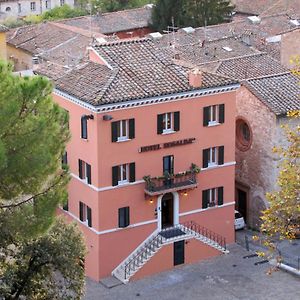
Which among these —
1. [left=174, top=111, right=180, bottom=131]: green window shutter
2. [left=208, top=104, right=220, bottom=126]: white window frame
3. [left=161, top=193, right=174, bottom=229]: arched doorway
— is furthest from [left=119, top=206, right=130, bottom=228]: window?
[left=208, top=104, right=220, bottom=126]: white window frame

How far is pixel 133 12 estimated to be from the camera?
8894 cm

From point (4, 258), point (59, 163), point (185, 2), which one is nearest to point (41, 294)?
point (4, 258)

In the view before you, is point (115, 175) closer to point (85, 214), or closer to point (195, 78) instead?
point (85, 214)

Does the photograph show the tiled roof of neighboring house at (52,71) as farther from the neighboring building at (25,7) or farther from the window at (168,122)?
the neighboring building at (25,7)

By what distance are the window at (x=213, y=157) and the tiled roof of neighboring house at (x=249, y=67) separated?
618 cm

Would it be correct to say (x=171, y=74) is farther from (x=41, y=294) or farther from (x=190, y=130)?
(x=41, y=294)

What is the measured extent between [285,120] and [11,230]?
2134 cm

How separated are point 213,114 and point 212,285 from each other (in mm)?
8565

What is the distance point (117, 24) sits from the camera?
278 feet

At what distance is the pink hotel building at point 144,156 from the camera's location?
45.4m

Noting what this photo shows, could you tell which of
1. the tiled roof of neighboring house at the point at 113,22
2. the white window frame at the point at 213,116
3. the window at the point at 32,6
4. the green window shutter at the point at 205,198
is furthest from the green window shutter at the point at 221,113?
the window at the point at 32,6

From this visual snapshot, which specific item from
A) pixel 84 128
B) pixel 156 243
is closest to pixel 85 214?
pixel 156 243

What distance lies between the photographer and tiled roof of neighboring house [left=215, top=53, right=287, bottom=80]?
54.0 meters

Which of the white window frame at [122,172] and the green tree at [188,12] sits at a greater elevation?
the green tree at [188,12]
